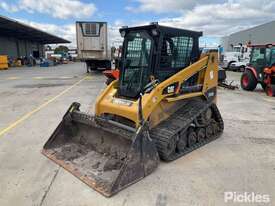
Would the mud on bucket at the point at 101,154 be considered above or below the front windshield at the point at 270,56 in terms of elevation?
below

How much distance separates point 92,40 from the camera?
59.8 ft

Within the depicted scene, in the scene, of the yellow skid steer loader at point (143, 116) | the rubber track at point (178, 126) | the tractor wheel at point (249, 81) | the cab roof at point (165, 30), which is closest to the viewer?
the yellow skid steer loader at point (143, 116)

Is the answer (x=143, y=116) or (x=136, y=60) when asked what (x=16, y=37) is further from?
(x=143, y=116)

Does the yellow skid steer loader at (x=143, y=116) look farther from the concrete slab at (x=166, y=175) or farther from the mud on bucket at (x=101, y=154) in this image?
the concrete slab at (x=166, y=175)

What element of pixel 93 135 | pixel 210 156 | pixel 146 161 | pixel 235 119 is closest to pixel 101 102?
pixel 93 135

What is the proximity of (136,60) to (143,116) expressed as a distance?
1170mm

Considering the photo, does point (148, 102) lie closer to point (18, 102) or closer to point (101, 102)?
point (101, 102)

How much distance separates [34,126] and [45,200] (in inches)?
130

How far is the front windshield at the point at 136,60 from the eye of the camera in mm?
4324

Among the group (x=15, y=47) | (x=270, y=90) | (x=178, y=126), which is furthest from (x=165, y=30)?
(x=15, y=47)
